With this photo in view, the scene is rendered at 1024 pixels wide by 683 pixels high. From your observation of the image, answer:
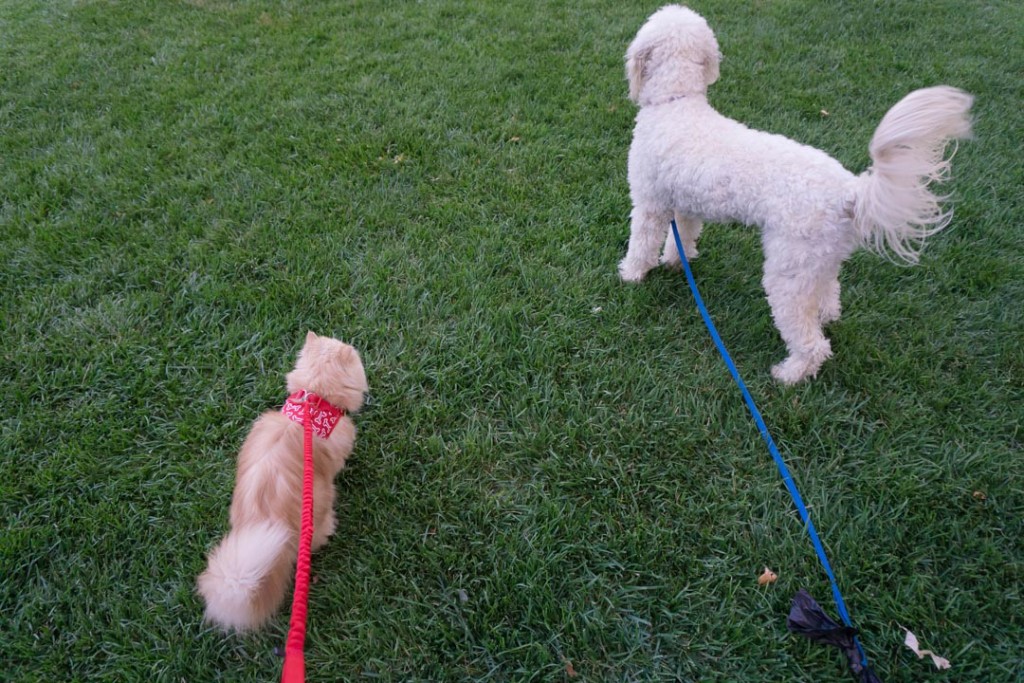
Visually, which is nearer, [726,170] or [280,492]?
[280,492]

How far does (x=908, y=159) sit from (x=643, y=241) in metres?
1.45

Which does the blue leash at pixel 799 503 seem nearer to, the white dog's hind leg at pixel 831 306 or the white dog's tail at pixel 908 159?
the white dog's hind leg at pixel 831 306

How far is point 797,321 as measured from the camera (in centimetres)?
289

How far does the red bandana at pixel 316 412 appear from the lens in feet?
7.66

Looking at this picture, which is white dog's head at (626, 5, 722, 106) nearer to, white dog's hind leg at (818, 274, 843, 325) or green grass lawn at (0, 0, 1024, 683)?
green grass lawn at (0, 0, 1024, 683)

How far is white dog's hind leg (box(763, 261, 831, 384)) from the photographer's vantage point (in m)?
2.79

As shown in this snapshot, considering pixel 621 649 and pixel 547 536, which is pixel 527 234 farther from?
pixel 621 649

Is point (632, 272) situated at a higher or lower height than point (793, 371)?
higher

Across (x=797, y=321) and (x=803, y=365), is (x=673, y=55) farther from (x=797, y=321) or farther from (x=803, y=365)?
(x=803, y=365)

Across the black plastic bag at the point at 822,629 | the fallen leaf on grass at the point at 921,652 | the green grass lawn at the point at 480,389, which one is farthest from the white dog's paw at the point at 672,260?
the fallen leaf on grass at the point at 921,652

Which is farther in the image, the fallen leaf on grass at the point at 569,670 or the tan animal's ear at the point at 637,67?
the tan animal's ear at the point at 637,67

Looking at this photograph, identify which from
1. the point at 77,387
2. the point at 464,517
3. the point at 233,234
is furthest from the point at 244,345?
the point at 464,517

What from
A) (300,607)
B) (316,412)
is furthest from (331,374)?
(300,607)

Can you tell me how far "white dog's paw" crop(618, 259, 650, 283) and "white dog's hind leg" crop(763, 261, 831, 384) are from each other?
0.82 meters
